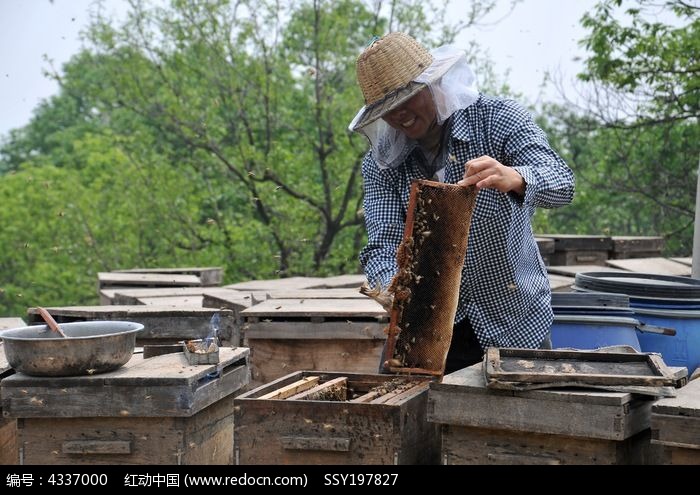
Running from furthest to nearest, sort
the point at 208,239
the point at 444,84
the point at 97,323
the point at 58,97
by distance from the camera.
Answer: the point at 58,97, the point at 208,239, the point at 97,323, the point at 444,84

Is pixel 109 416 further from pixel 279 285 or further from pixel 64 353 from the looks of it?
pixel 279 285

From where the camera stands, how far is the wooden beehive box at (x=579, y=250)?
9.21 meters

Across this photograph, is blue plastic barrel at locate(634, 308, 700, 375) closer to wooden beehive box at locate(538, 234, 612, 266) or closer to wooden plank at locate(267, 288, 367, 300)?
wooden plank at locate(267, 288, 367, 300)

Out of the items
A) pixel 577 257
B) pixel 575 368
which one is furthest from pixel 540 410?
pixel 577 257

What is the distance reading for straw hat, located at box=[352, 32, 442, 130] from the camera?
351 cm

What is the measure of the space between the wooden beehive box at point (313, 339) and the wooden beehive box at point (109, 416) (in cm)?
131

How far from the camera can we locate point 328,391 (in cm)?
346

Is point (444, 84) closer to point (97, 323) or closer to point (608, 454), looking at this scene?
point (608, 454)

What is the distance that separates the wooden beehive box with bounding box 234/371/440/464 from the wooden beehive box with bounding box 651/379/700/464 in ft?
2.80

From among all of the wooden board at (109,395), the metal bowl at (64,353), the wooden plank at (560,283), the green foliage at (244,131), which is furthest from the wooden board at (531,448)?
the green foliage at (244,131)

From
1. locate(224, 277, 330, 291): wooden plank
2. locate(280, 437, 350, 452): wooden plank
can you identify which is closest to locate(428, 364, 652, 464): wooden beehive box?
locate(280, 437, 350, 452): wooden plank

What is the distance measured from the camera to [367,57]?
3.59m
